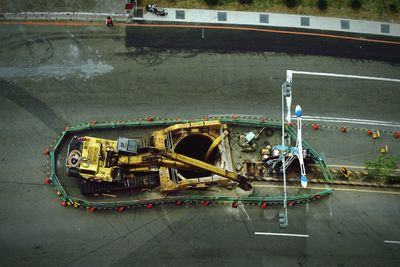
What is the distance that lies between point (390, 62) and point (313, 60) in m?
7.12

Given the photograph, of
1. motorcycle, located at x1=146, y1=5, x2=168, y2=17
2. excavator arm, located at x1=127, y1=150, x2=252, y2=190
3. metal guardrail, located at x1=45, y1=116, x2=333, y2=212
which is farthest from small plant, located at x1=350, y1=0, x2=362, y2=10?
excavator arm, located at x1=127, y1=150, x2=252, y2=190

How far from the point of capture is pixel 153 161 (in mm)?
33562

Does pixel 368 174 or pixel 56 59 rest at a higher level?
pixel 56 59

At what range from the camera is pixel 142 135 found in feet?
127

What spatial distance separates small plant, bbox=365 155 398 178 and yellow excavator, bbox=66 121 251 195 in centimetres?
1019

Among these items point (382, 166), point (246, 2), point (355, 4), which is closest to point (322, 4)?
point (355, 4)

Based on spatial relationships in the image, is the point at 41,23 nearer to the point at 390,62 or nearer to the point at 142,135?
the point at 142,135

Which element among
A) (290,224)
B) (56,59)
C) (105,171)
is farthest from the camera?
(56,59)

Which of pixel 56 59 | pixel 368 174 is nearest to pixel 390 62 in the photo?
pixel 368 174

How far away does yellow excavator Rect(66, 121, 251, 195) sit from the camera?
33.8 meters

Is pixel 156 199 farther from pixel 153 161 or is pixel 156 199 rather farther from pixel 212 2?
pixel 212 2

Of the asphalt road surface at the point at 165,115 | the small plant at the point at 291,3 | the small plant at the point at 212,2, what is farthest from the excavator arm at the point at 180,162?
the small plant at the point at 291,3

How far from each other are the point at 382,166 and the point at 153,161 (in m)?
18.3

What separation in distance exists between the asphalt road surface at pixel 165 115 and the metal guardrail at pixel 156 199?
0.62m
